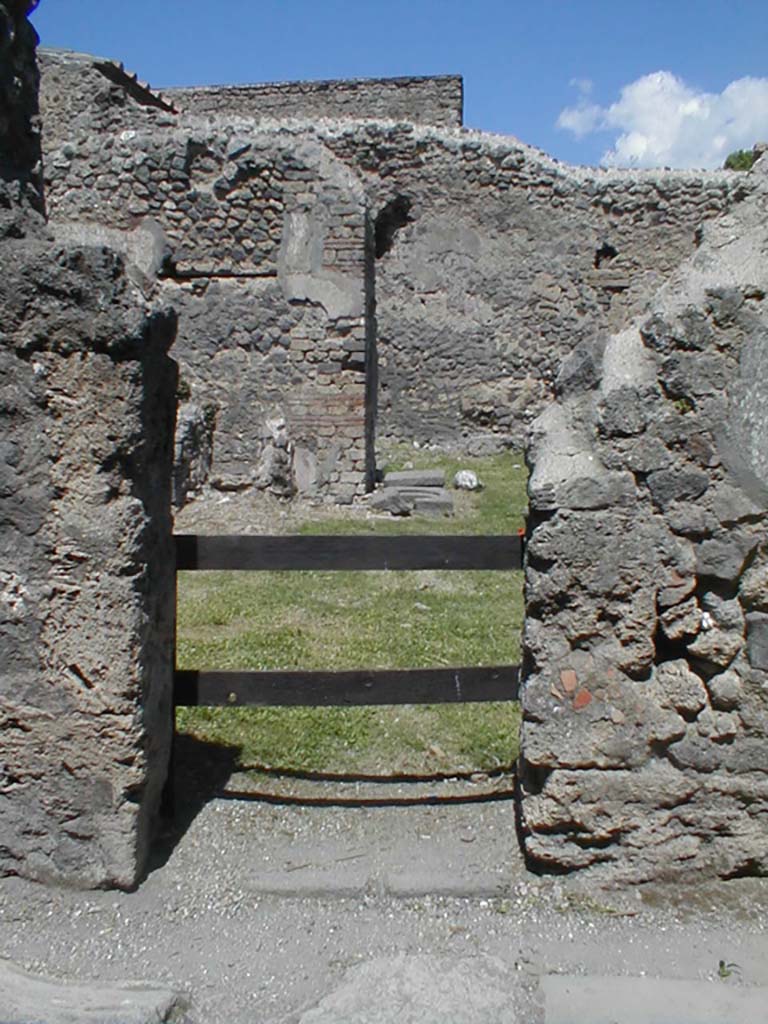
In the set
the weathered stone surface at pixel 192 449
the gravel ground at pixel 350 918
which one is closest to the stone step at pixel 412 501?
the weathered stone surface at pixel 192 449

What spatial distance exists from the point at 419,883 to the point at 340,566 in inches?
43.2

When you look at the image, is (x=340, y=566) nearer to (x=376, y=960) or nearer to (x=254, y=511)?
(x=376, y=960)

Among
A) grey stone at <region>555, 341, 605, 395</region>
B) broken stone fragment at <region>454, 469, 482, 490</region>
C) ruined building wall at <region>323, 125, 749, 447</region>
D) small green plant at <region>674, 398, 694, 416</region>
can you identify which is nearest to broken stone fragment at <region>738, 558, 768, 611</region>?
small green plant at <region>674, 398, 694, 416</region>

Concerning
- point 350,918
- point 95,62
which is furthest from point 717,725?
point 95,62

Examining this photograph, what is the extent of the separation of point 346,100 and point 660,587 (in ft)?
75.2

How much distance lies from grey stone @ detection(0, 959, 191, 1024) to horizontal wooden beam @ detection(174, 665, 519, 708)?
0.98m

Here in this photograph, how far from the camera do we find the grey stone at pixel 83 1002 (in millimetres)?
2344

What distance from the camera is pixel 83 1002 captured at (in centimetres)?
240

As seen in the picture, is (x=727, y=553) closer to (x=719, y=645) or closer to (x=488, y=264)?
(x=719, y=645)

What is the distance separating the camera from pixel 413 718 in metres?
4.34

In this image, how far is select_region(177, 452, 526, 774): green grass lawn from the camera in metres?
3.94

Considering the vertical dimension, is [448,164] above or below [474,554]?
above

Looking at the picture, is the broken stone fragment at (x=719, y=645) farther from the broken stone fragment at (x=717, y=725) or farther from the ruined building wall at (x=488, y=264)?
the ruined building wall at (x=488, y=264)

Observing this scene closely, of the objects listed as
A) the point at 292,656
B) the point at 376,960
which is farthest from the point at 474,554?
the point at 292,656
